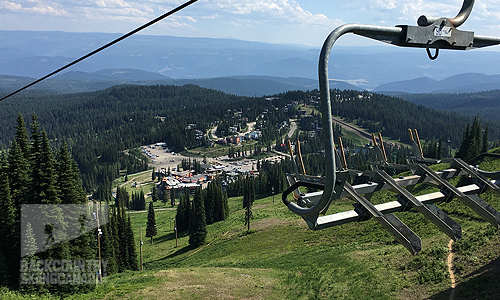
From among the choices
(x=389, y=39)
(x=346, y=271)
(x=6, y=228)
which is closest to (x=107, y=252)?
(x=6, y=228)

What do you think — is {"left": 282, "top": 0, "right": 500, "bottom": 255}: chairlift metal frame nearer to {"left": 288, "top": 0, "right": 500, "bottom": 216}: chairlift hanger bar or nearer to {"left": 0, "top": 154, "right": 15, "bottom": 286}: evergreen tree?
{"left": 288, "top": 0, "right": 500, "bottom": 216}: chairlift hanger bar

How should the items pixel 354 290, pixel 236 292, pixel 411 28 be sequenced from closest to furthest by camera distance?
pixel 411 28
pixel 354 290
pixel 236 292

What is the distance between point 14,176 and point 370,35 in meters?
44.2

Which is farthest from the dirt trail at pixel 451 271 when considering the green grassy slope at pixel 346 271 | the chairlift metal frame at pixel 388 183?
the chairlift metal frame at pixel 388 183

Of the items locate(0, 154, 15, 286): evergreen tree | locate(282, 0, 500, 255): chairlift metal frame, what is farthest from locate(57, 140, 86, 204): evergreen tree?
locate(282, 0, 500, 255): chairlift metal frame

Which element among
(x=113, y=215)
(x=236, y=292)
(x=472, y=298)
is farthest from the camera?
(x=113, y=215)

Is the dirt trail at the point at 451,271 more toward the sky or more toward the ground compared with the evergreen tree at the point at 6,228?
more toward the sky

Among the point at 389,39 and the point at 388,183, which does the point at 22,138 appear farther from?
the point at 389,39

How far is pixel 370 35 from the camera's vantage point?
3.89 meters

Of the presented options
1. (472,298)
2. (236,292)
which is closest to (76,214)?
(236,292)

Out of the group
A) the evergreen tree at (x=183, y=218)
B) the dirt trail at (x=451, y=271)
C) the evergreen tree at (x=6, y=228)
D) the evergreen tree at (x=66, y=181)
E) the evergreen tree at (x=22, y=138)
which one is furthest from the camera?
the evergreen tree at (x=183, y=218)

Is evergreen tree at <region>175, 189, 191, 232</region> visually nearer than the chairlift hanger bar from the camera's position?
No

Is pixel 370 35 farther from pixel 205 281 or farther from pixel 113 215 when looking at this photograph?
pixel 113 215

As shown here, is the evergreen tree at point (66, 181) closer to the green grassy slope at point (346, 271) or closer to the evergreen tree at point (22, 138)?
the evergreen tree at point (22, 138)
